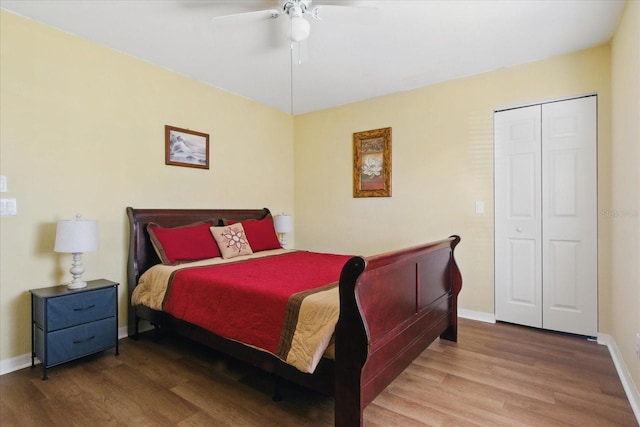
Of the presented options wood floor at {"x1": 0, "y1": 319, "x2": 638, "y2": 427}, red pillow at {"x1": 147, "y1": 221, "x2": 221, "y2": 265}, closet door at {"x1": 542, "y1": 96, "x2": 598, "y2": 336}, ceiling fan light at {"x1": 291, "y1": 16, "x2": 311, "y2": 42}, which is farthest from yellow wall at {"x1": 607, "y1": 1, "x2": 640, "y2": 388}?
red pillow at {"x1": 147, "y1": 221, "x2": 221, "y2": 265}

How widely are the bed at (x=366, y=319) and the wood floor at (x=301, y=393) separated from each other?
0.22 m

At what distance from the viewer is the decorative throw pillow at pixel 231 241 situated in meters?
3.12

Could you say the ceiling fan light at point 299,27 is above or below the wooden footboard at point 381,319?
above

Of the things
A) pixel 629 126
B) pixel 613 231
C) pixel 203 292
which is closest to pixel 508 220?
pixel 613 231

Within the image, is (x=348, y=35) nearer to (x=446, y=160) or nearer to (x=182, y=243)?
(x=446, y=160)

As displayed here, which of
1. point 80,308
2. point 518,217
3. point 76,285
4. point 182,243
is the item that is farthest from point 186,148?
point 518,217

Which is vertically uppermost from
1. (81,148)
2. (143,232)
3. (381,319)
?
(81,148)

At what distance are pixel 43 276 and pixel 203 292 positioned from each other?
130 cm

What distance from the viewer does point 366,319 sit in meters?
1.57

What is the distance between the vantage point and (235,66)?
3154mm

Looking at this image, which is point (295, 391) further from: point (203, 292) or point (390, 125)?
point (390, 125)

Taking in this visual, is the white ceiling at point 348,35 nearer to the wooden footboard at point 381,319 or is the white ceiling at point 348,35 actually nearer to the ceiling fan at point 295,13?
the ceiling fan at point 295,13

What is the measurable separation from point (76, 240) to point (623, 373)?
3.80m

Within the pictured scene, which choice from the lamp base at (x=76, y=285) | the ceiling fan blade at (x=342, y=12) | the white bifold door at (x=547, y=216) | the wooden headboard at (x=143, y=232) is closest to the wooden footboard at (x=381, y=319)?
the white bifold door at (x=547, y=216)
